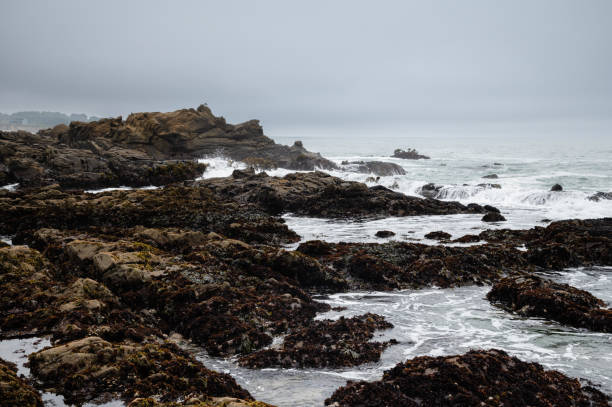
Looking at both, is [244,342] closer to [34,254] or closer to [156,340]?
[156,340]

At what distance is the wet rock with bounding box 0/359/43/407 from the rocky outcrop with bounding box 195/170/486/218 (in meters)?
21.9

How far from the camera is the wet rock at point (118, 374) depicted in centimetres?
507

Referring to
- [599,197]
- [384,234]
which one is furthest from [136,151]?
[599,197]

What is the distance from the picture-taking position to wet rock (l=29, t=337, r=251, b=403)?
5.07 metres

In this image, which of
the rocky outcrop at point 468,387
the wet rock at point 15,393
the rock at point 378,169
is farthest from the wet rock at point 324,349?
the rock at point 378,169

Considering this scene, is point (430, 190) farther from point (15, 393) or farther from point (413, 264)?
point (15, 393)

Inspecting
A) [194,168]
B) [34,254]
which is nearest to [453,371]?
[34,254]

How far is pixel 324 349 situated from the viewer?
25.0 ft

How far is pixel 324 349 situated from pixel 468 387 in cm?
296

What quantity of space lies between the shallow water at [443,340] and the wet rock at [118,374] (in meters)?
1.05

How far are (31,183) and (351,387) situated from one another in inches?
1340

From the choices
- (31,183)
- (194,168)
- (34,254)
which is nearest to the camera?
(34,254)

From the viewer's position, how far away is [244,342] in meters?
7.95

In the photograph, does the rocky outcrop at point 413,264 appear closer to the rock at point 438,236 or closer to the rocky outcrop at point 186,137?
the rock at point 438,236
